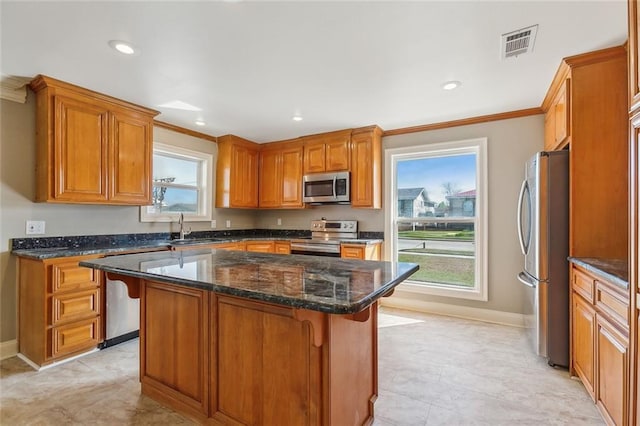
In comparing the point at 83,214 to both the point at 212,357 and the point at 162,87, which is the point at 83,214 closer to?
the point at 162,87

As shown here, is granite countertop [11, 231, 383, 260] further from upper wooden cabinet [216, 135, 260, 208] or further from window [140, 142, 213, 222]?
upper wooden cabinet [216, 135, 260, 208]

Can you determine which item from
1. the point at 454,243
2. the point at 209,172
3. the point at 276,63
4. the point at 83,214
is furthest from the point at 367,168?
the point at 83,214

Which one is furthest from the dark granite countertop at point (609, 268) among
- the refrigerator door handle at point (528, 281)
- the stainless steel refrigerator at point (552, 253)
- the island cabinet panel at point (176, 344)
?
the island cabinet panel at point (176, 344)

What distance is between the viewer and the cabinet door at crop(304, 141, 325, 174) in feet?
14.2

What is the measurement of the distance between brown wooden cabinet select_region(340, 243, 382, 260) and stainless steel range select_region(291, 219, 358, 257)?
9cm

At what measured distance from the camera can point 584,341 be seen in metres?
2.06

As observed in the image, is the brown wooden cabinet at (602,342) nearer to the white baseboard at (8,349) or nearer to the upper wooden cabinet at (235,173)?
the upper wooden cabinet at (235,173)

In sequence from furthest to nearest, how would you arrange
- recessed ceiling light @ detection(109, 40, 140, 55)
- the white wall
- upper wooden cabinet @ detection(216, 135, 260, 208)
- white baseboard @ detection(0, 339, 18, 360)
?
upper wooden cabinet @ detection(216, 135, 260, 208)
the white wall
white baseboard @ detection(0, 339, 18, 360)
recessed ceiling light @ detection(109, 40, 140, 55)

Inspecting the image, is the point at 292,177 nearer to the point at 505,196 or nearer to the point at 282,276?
the point at 505,196

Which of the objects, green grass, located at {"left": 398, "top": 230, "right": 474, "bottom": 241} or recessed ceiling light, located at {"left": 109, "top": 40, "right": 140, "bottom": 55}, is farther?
green grass, located at {"left": 398, "top": 230, "right": 474, "bottom": 241}

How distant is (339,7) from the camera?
1684 millimetres

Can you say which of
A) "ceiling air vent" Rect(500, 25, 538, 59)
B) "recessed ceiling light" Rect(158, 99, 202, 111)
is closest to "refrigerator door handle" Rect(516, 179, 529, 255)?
"ceiling air vent" Rect(500, 25, 538, 59)

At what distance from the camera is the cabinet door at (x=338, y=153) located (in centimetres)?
413

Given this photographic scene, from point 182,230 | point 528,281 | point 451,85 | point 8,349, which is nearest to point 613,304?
point 528,281
